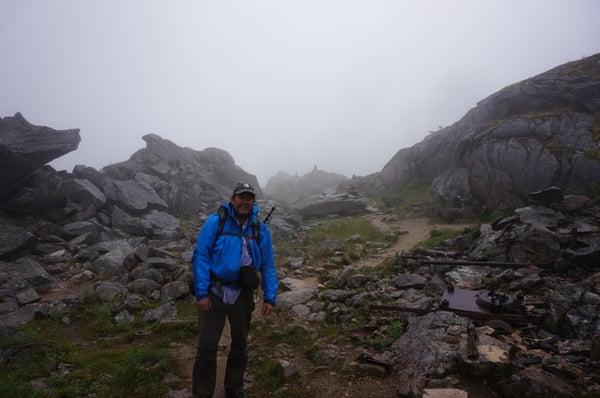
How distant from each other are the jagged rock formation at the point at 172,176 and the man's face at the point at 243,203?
753 inches

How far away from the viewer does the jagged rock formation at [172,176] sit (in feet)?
84.8

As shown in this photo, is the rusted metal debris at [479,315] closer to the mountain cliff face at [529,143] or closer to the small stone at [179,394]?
the small stone at [179,394]

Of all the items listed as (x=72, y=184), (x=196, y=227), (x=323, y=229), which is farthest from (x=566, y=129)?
(x=72, y=184)

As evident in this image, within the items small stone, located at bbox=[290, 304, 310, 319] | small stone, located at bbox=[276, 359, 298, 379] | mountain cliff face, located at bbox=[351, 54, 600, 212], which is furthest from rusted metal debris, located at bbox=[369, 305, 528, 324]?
mountain cliff face, located at bbox=[351, 54, 600, 212]

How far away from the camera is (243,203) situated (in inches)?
213

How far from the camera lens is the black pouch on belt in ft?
17.1

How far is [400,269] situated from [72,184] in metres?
17.2

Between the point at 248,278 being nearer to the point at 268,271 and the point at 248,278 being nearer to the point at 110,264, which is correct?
the point at 268,271

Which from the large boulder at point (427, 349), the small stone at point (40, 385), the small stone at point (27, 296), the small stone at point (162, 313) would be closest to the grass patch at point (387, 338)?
the large boulder at point (427, 349)

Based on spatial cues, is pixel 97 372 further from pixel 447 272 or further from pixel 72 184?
pixel 72 184

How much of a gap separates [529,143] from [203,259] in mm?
22397

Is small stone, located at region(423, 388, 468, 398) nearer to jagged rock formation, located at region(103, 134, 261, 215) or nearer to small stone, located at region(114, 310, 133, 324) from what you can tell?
small stone, located at region(114, 310, 133, 324)

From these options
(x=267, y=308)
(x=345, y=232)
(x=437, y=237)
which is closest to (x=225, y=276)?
(x=267, y=308)

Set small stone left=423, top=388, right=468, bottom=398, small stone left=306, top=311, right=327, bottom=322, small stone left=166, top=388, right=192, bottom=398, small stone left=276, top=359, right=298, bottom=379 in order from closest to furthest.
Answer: small stone left=423, top=388, right=468, bottom=398 < small stone left=166, top=388, right=192, bottom=398 < small stone left=276, top=359, right=298, bottom=379 < small stone left=306, top=311, right=327, bottom=322
